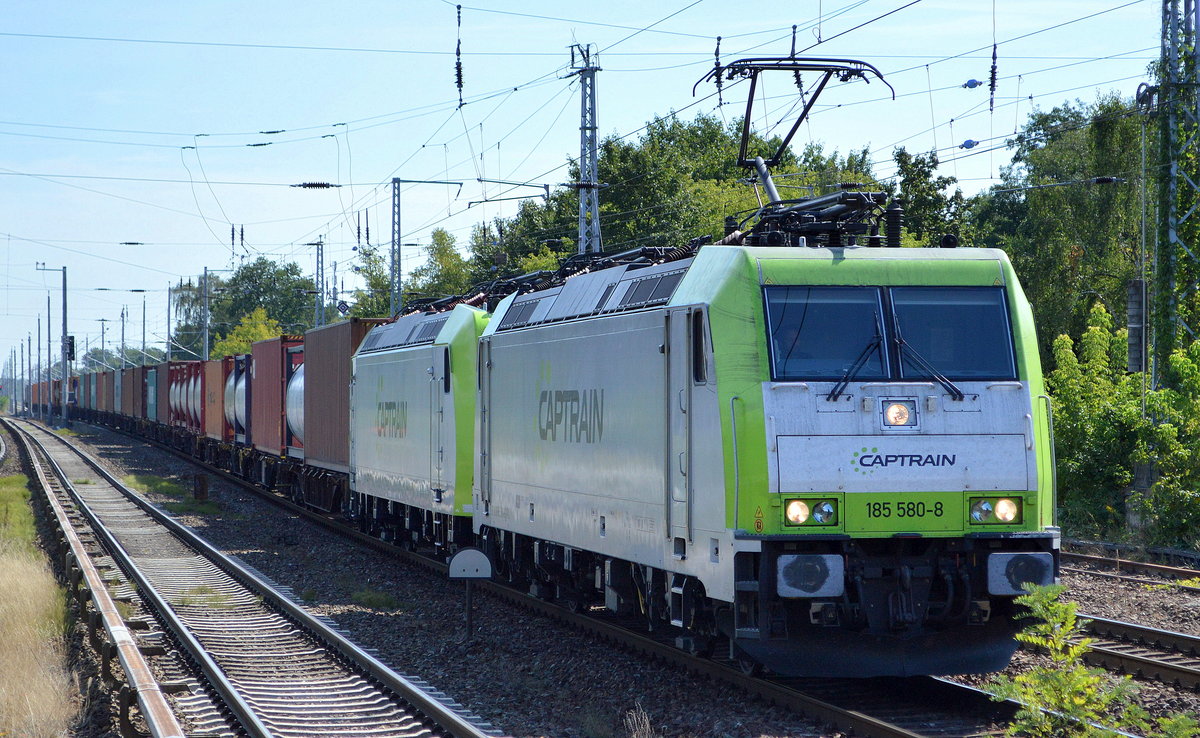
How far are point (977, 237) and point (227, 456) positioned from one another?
31086 mm

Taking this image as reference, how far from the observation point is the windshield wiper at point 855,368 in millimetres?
9148

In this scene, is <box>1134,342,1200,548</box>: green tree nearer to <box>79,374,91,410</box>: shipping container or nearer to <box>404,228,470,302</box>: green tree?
<box>404,228,470,302</box>: green tree

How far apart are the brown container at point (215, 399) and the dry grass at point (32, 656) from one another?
2080 centimetres

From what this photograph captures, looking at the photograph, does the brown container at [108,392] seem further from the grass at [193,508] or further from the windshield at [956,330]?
the windshield at [956,330]

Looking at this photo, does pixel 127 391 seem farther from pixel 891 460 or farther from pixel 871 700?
pixel 891 460

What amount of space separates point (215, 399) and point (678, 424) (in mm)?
32980

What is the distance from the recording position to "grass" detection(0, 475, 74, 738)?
32.6ft

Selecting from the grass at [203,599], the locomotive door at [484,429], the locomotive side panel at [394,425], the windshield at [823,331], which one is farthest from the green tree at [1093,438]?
the grass at [203,599]

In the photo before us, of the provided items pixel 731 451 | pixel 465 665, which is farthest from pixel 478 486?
pixel 731 451

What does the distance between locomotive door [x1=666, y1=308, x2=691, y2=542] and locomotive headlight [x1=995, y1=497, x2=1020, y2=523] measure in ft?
7.14


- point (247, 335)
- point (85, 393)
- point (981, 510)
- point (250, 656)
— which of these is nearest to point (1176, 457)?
point (981, 510)

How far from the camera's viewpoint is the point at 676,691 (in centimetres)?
1034

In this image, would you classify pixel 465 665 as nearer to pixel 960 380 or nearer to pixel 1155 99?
pixel 960 380

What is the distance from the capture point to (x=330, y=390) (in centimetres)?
2538
